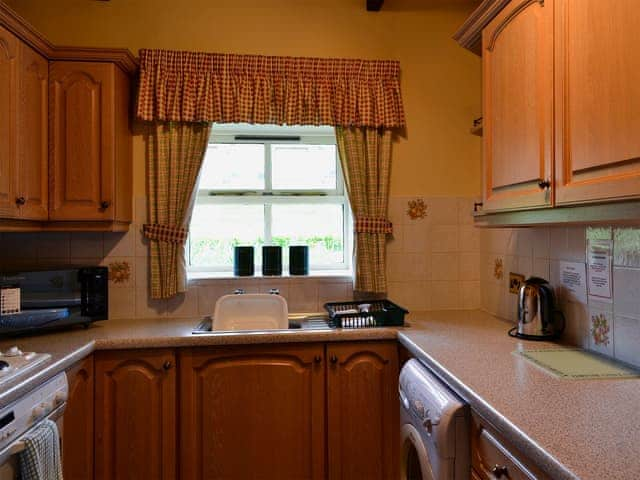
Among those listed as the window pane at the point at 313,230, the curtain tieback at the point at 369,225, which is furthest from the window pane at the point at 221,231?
the curtain tieback at the point at 369,225

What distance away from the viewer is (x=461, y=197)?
95.7 inches

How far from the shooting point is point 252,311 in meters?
2.22

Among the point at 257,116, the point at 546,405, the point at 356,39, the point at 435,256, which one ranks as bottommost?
the point at 546,405

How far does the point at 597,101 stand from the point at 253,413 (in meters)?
1.60

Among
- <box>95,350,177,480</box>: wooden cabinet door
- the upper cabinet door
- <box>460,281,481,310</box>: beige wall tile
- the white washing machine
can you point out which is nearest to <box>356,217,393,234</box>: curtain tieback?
<box>460,281,481,310</box>: beige wall tile

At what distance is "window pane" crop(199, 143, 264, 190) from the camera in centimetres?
246

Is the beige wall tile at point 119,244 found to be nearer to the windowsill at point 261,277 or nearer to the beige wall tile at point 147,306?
the beige wall tile at point 147,306

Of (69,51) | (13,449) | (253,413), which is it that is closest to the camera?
(13,449)

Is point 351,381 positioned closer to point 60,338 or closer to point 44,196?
point 60,338

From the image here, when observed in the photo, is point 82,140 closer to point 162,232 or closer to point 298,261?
point 162,232

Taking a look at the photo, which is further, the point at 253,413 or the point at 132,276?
the point at 132,276

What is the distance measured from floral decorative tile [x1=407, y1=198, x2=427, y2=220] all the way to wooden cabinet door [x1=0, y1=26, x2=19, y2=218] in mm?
1816

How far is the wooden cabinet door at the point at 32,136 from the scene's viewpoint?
1.77 meters

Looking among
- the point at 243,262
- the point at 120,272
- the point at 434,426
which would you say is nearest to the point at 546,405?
the point at 434,426
